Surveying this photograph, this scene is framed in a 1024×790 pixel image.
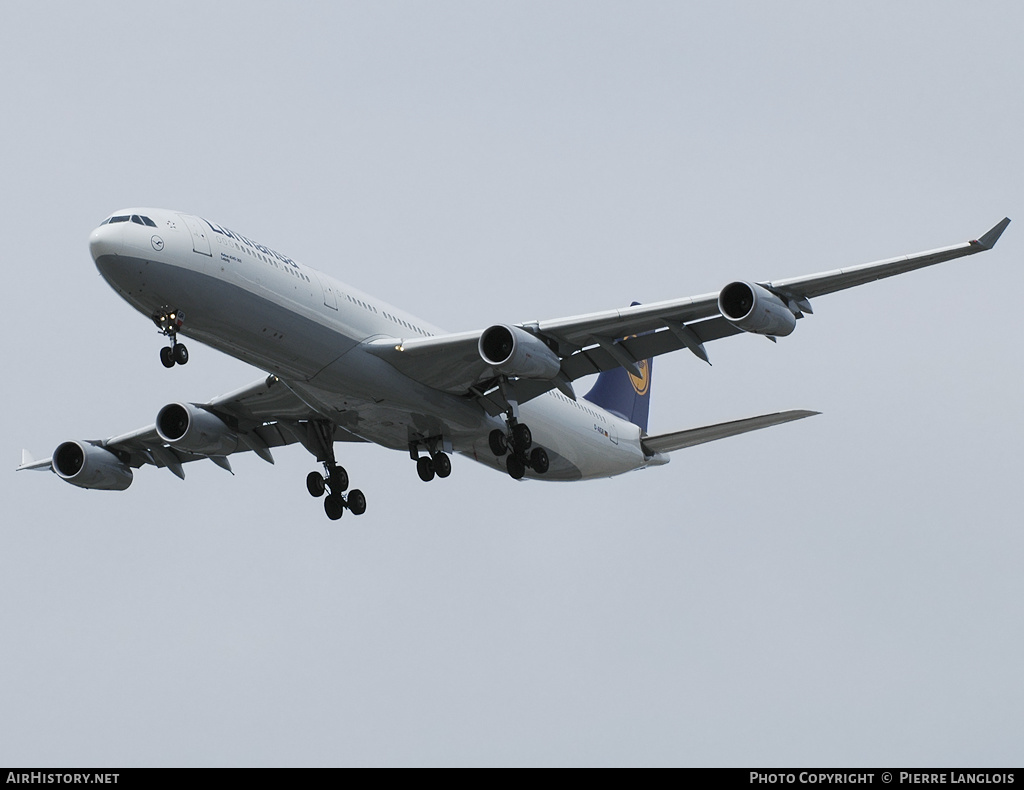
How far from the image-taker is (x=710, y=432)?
3994 centimetres

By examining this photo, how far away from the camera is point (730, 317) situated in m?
Result: 31.0

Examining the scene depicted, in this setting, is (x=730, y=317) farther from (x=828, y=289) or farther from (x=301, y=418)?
(x=301, y=418)

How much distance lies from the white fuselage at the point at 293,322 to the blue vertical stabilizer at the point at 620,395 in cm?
654

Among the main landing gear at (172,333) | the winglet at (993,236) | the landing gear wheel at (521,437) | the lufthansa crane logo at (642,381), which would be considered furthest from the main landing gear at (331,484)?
the winglet at (993,236)

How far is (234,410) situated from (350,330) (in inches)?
250

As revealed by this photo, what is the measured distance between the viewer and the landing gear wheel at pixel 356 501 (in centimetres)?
3941

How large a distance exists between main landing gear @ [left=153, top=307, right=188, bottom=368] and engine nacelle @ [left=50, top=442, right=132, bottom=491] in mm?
11277

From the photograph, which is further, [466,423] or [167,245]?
[466,423]

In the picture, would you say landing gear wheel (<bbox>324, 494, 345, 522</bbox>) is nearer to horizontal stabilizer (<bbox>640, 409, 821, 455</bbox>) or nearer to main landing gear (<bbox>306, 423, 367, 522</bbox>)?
main landing gear (<bbox>306, 423, 367, 522</bbox>)

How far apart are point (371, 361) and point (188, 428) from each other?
6500mm
